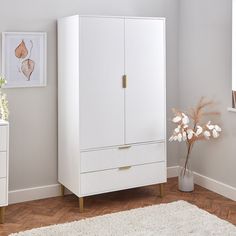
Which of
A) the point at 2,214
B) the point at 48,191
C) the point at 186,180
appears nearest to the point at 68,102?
the point at 48,191

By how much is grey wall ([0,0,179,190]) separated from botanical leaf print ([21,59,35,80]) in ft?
0.50

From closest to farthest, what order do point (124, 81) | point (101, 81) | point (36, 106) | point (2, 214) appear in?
point (2, 214) → point (101, 81) → point (124, 81) → point (36, 106)

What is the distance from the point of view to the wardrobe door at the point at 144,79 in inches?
152

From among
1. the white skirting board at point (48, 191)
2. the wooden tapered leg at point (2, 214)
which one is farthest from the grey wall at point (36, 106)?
the wooden tapered leg at point (2, 214)

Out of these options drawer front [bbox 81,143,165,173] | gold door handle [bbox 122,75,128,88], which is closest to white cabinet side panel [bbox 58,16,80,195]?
drawer front [bbox 81,143,165,173]

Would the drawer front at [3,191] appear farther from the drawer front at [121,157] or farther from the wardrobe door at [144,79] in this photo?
the wardrobe door at [144,79]

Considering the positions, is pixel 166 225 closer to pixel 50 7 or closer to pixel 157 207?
pixel 157 207

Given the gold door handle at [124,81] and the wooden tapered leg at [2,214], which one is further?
the gold door handle at [124,81]

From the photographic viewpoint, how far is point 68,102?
3.87m

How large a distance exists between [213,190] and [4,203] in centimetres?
211

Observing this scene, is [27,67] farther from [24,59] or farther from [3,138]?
[3,138]

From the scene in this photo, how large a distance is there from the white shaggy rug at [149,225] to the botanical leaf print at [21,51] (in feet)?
5.29

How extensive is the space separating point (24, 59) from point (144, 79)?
115 cm

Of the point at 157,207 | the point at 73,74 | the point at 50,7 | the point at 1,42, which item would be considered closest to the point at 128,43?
the point at 73,74
